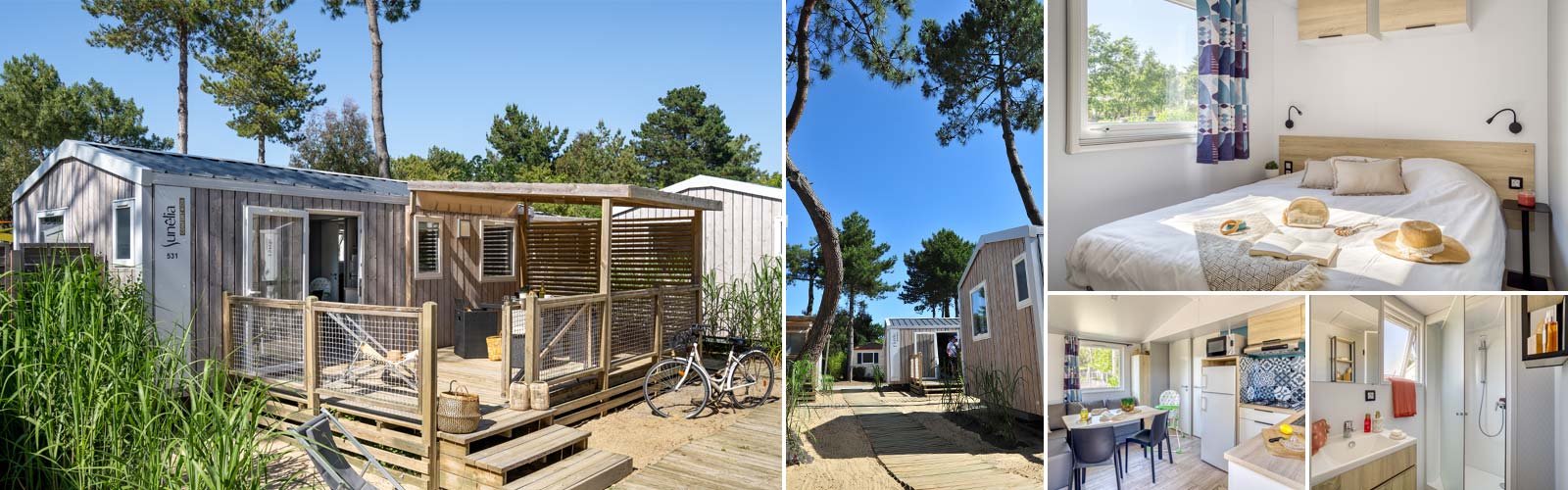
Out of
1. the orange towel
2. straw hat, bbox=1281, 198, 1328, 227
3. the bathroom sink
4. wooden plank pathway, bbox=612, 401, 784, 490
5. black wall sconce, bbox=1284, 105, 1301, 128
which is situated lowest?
wooden plank pathway, bbox=612, 401, 784, 490

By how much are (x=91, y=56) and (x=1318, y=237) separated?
873 inches

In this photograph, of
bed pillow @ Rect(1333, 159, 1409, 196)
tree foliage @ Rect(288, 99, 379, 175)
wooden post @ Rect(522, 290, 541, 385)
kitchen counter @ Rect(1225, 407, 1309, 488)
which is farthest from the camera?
tree foliage @ Rect(288, 99, 379, 175)

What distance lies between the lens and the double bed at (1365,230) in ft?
4.54

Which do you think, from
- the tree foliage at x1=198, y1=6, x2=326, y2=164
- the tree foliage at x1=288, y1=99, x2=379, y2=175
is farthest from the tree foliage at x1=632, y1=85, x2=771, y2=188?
the tree foliage at x1=198, y1=6, x2=326, y2=164

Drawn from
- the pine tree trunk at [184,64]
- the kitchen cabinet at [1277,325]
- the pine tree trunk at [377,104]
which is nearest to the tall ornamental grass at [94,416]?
the kitchen cabinet at [1277,325]

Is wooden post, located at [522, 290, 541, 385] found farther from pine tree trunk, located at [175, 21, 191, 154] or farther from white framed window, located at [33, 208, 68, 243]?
pine tree trunk, located at [175, 21, 191, 154]

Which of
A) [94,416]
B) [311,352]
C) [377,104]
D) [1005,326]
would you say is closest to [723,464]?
[311,352]

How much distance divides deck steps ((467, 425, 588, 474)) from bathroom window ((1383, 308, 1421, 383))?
11.7ft

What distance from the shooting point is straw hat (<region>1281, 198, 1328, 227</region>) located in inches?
59.6

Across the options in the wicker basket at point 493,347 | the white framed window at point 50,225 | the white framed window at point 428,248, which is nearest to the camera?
the white framed window at point 50,225

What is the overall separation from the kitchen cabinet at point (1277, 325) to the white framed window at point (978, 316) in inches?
21.7

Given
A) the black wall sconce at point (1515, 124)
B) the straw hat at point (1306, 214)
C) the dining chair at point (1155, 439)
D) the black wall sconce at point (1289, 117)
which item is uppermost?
the black wall sconce at point (1289, 117)

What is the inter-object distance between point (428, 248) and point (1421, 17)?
24.6 feet

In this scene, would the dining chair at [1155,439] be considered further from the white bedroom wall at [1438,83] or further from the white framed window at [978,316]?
the white bedroom wall at [1438,83]
